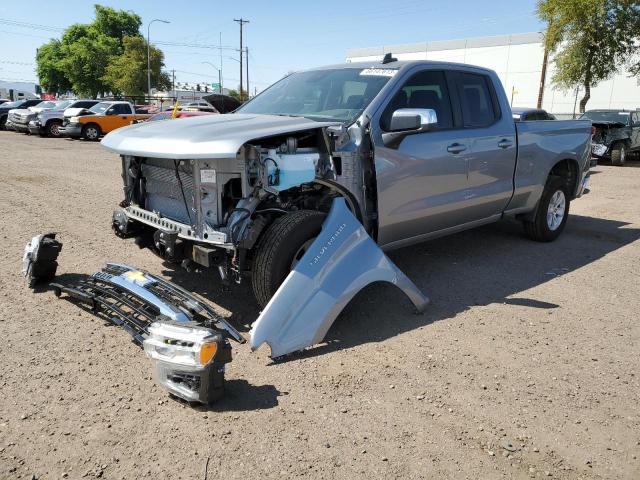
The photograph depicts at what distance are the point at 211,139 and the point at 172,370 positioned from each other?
4.90ft

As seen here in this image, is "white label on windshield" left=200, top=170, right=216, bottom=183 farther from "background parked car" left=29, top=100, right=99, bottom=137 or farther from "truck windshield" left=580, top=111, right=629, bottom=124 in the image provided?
"background parked car" left=29, top=100, right=99, bottom=137

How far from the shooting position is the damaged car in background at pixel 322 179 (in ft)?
12.0

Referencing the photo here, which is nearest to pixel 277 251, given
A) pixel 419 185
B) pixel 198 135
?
pixel 198 135

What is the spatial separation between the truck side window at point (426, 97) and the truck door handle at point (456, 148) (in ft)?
0.65

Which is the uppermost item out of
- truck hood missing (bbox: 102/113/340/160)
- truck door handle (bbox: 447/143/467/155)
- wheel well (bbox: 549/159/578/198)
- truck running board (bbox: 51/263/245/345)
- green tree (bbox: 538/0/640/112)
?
green tree (bbox: 538/0/640/112)

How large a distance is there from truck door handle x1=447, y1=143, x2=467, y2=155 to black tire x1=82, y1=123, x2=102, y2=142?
69.2 ft

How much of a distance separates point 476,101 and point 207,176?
3.15 metres

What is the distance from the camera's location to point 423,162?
473cm

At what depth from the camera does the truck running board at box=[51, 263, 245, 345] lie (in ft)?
11.7

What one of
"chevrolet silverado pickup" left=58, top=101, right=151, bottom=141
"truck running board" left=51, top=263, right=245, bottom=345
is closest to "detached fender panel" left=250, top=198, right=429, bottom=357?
"truck running board" left=51, top=263, right=245, bottom=345

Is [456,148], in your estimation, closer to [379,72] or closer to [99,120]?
[379,72]

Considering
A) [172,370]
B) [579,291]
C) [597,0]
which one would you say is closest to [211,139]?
[172,370]

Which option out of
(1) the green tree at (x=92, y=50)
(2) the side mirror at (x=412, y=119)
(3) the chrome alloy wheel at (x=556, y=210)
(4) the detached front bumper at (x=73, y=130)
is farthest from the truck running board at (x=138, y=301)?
(1) the green tree at (x=92, y=50)

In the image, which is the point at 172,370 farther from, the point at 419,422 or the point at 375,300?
the point at 375,300
